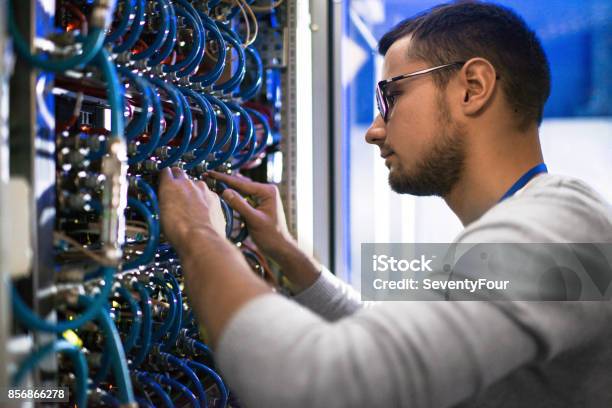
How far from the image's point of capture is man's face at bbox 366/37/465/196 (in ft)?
3.60

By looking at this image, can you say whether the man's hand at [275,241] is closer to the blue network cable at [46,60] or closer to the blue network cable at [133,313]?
the blue network cable at [133,313]

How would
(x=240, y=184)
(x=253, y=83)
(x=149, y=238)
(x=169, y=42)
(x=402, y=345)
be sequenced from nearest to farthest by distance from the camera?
(x=402, y=345)
(x=149, y=238)
(x=169, y=42)
(x=240, y=184)
(x=253, y=83)

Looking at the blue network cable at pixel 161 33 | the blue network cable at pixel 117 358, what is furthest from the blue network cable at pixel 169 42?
the blue network cable at pixel 117 358

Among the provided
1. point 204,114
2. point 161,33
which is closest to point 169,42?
point 161,33

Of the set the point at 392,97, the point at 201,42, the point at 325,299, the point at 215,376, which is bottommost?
the point at 215,376

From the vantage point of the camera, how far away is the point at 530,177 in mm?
1052

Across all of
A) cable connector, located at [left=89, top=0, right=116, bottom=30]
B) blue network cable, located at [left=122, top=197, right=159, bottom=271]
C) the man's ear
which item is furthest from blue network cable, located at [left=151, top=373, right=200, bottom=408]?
the man's ear

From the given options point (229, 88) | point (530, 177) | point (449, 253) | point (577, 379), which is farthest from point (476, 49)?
point (577, 379)

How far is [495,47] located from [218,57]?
0.60 m

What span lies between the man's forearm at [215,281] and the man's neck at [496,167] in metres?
0.53

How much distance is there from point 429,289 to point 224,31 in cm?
78

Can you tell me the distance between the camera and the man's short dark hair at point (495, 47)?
43.8 inches

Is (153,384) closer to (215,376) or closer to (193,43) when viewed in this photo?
(215,376)

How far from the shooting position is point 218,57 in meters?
1.20
